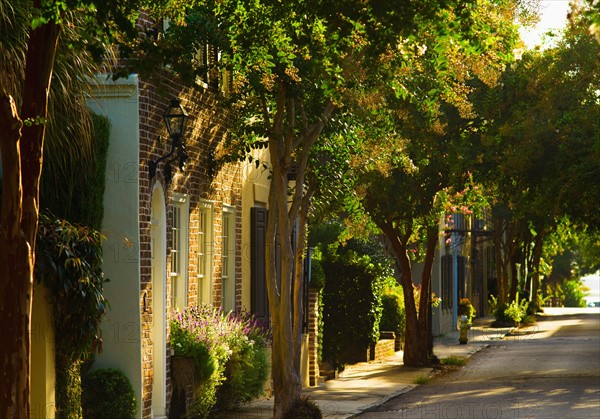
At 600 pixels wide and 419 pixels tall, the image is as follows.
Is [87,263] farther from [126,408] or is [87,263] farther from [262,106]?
[262,106]

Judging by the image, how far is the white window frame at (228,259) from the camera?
1956 cm

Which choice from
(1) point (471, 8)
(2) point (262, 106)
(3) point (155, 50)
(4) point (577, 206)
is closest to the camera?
(3) point (155, 50)

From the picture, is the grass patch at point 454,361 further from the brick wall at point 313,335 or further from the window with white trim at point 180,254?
the window with white trim at point 180,254

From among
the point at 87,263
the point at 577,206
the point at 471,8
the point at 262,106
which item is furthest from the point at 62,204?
the point at 577,206

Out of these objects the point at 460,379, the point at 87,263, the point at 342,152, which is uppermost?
the point at 342,152

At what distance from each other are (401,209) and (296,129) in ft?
29.5

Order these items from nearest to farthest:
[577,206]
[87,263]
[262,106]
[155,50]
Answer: [155,50]
[87,263]
[262,106]
[577,206]

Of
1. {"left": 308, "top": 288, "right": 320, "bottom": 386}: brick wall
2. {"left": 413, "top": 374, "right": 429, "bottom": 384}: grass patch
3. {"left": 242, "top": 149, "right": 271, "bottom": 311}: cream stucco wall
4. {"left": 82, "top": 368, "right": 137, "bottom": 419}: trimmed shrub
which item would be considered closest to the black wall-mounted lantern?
{"left": 82, "top": 368, "right": 137, "bottom": 419}: trimmed shrub

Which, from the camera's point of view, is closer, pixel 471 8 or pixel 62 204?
pixel 471 8

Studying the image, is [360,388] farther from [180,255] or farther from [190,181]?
[190,181]

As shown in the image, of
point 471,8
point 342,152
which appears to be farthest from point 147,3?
point 342,152

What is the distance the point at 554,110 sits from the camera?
23.0 meters

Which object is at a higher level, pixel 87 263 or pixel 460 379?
pixel 87 263

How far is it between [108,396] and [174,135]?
349cm
